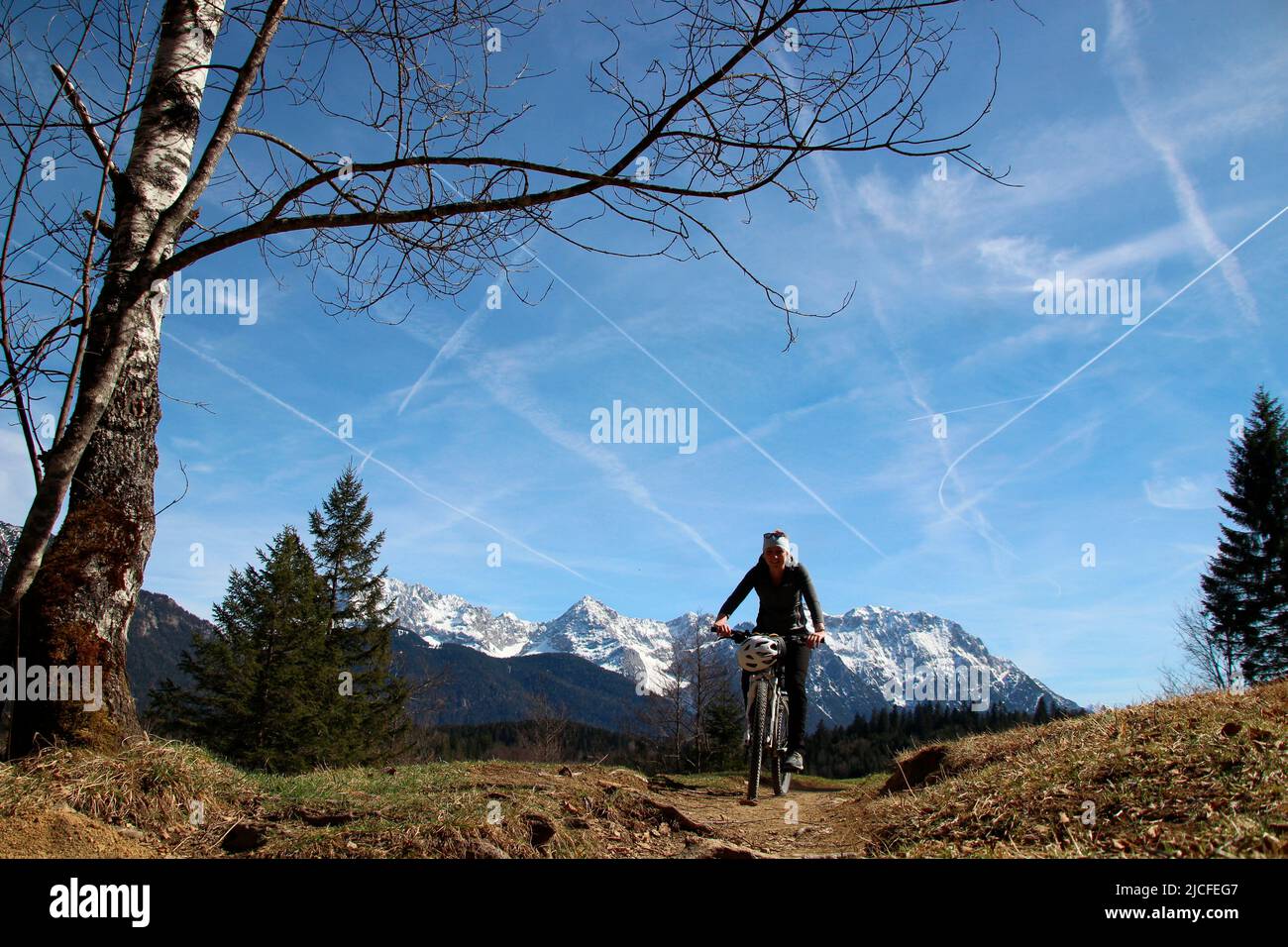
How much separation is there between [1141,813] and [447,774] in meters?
5.59

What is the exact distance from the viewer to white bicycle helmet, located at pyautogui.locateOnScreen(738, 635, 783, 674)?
721cm

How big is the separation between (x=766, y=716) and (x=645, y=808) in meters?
1.58

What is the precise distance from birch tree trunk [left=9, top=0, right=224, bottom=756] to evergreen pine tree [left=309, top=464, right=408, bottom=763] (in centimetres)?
2606

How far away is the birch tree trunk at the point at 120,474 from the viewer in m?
4.41

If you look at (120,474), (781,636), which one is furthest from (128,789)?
(781,636)

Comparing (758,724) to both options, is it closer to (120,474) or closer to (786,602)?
(786,602)

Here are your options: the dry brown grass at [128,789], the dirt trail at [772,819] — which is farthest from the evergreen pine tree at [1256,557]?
the dry brown grass at [128,789]

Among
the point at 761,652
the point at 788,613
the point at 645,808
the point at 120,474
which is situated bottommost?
the point at 645,808

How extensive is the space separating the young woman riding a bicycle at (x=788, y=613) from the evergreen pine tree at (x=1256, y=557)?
1523 inches

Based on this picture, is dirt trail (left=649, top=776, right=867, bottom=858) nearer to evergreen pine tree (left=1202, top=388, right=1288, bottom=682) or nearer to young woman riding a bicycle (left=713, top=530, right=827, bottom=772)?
young woman riding a bicycle (left=713, top=530, right=827, bottom=772)

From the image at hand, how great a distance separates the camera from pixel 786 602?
7.56 meters
